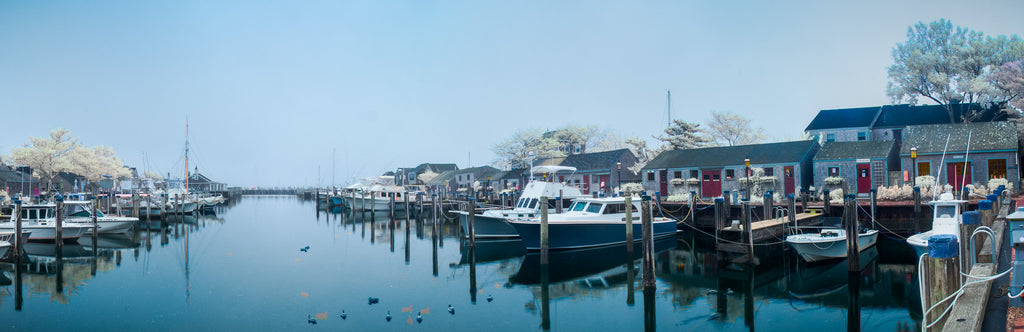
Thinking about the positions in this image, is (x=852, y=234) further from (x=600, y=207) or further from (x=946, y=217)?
(x=600, y=207)

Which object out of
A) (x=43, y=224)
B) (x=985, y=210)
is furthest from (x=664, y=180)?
(x=43, y=224)

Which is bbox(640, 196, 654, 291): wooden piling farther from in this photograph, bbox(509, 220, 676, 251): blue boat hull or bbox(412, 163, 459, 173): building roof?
bbox(412, 163, 459, 173): building roof

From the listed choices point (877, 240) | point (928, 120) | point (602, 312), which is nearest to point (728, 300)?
point (602, 312)

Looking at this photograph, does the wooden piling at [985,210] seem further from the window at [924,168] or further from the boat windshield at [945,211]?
the window at [924,168]

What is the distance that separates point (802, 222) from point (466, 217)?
51.9 ft

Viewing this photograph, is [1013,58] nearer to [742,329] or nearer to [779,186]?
[779,186]

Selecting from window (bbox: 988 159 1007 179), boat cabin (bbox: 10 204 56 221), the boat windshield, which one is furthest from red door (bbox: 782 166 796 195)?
boat cabin (bbox: 10 204 56 221)

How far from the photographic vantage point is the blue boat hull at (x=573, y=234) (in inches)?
890

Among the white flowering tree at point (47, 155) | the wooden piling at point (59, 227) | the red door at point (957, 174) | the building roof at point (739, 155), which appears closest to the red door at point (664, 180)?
the building roof at point (739, 155)

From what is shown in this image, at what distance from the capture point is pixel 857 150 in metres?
34.3

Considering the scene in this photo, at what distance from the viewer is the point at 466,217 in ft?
91.7

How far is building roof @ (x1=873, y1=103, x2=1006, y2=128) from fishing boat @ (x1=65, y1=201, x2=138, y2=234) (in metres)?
54.0

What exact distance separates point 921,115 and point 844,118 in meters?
5.68

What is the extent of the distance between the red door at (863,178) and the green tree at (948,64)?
15595 millimetres
